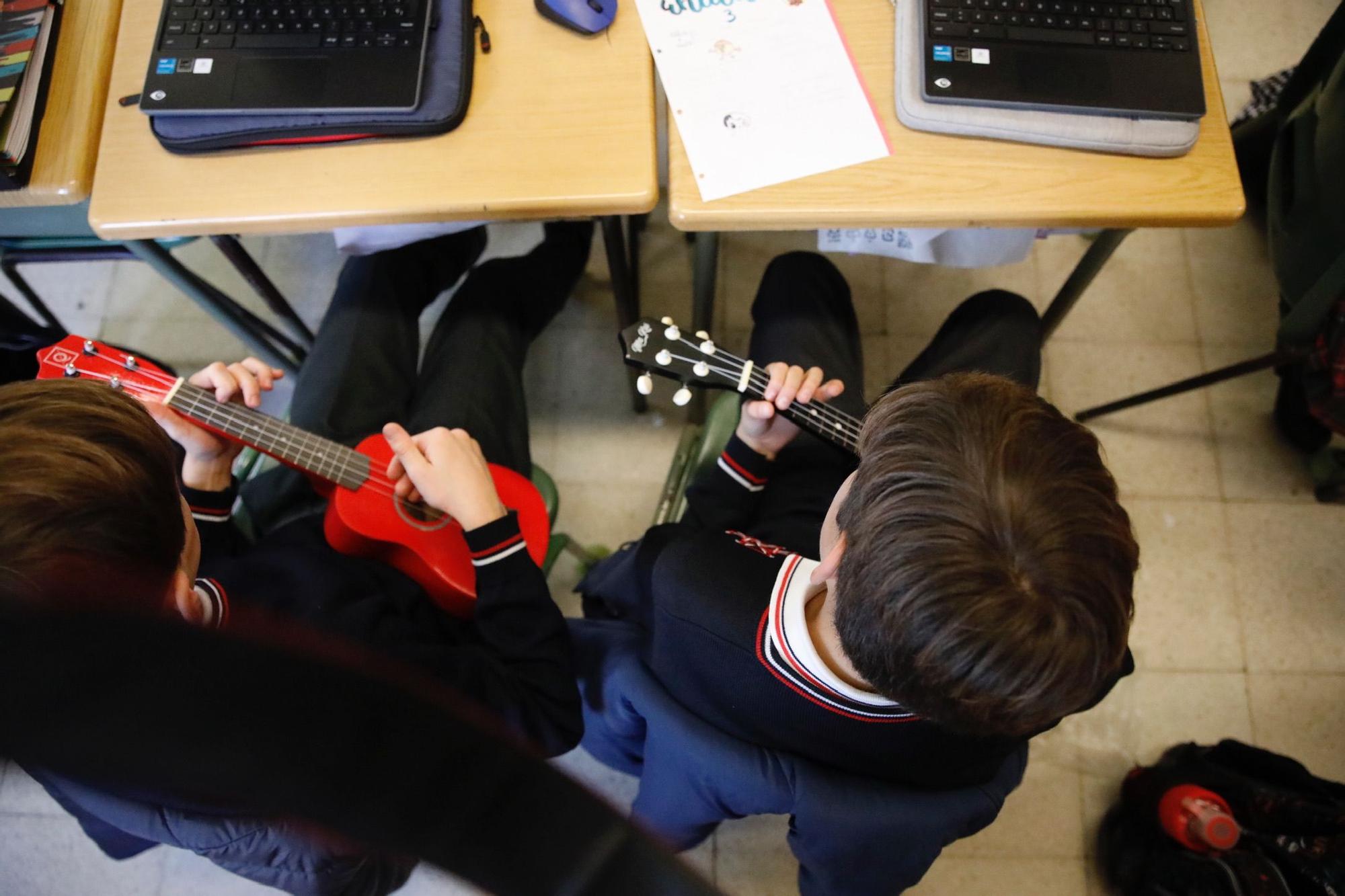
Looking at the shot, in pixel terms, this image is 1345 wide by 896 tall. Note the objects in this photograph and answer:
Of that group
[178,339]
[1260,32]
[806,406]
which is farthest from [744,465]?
[1260,32]

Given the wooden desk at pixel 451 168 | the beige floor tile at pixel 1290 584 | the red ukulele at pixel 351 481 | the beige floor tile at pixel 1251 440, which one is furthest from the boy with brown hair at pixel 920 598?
the beige floor tile at pixel 1251 440

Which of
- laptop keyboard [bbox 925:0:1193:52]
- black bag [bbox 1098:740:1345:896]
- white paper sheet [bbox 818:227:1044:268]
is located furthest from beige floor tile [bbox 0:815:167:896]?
laptop keyboard [bbox 925:0:1193:52]

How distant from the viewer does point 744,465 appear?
111 centimetres

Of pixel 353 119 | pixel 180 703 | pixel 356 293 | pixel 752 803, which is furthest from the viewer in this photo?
pixel 356 293

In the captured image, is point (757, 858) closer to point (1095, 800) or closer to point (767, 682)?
point (1095, 800)

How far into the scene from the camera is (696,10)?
1018 millimetres

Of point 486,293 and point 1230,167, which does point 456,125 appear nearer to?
point 486,293

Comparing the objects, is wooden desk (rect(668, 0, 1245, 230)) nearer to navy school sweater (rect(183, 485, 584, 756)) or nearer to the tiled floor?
navy school sweater (rect(183, 485, 584, 756))

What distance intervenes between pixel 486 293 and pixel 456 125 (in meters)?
0.39

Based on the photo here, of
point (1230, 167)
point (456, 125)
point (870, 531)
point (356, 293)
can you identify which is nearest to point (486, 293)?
point (356, 293)

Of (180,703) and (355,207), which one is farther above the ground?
(180,703)

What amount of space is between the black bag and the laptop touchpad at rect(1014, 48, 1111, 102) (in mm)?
1110

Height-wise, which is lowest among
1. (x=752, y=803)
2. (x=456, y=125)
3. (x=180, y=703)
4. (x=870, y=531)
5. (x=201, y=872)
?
(x=201, y=872)

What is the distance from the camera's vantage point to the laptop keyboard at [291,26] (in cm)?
95
